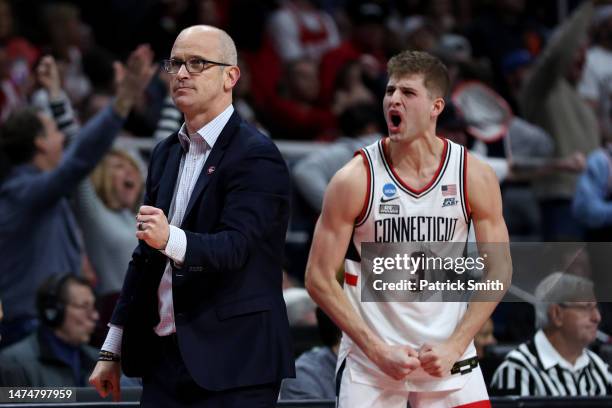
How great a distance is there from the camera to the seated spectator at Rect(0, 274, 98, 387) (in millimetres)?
5570

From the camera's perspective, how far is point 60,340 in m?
6.00

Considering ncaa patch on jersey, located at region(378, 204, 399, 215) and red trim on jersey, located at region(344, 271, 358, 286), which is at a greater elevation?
ncaa patch on jersey, located at region(378, 204, 399, 215)

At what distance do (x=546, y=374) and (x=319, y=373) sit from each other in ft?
3.41

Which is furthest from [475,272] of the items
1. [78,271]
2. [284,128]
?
[284,128]

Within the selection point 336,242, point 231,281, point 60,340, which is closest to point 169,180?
point 231,281

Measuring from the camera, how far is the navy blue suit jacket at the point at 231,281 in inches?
157

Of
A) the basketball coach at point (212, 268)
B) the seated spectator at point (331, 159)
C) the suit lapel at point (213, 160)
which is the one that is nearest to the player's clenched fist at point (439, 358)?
the basketball coach at point (212, 268)

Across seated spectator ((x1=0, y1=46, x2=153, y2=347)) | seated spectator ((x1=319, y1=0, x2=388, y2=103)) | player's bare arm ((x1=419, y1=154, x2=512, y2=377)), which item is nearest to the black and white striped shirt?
player's bare arm ((x1=419, y1=154, x2=512, y2=377))

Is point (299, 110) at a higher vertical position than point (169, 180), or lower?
higher

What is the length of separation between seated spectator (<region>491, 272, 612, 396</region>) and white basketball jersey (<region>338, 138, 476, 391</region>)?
1090 millimetres

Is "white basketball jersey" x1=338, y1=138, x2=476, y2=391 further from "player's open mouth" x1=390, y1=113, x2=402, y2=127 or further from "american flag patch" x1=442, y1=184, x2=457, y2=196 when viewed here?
"player's open mouth" x1=390, y1=113, x2=402, y2=127

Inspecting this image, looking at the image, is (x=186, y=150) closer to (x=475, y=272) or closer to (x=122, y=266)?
(x=475, y=272)

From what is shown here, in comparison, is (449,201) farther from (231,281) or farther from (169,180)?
(169,180)

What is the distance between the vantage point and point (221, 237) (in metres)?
3.90
